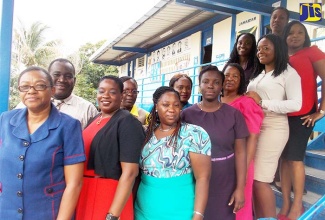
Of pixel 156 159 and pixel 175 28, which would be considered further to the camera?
pixel 175 28

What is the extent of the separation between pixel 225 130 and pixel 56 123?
1095 mm

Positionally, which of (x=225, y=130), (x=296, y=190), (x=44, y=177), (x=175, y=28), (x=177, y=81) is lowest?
(x=296, y=190)

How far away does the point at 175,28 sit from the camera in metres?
9.58

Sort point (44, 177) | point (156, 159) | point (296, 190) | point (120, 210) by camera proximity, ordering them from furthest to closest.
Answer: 1. point (296, 190)
2. point (156, 159)
3. point (120, 210)
4. point (44, 177)

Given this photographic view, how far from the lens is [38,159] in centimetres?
162

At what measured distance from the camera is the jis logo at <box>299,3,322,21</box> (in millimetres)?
4113

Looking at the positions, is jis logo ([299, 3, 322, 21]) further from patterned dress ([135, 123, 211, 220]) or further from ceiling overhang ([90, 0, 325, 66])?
patterned dress ([135, 123, 211, 220])

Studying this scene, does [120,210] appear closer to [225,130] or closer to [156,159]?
[156,159]

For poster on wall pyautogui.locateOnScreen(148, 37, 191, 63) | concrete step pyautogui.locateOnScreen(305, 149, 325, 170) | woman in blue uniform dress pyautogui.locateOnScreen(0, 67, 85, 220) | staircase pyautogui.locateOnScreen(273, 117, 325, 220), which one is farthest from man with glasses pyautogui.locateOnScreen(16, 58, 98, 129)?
poster on wall pyautogui.locateOnScreen(148, 37, 191, 63)

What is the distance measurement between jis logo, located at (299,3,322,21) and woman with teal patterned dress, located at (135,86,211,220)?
2.96 m

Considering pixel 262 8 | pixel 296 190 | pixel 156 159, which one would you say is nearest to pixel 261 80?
pixel 296 190

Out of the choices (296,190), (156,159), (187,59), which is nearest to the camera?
(156,159)

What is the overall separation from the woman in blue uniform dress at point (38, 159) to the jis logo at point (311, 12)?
353 centimetres

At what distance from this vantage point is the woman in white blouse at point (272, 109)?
8.07 feet
